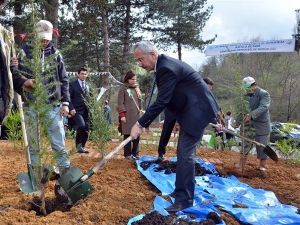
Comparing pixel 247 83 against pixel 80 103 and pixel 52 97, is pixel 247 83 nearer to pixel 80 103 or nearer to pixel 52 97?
pixel 80 103

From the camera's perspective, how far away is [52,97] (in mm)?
4125

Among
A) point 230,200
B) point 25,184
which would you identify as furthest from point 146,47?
point 230,200

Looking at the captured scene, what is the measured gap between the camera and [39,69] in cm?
340

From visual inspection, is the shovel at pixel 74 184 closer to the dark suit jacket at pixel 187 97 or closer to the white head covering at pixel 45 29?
the dark suit jacket at pixel 187 97

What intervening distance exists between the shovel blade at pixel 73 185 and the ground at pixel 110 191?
0.13 meters

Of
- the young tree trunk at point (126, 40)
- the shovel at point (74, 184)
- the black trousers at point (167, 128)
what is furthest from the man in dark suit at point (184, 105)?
the young tree trunk at point (126, 40)

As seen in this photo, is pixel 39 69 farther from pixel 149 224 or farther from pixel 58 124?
pixel 149 224

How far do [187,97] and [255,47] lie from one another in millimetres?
16844

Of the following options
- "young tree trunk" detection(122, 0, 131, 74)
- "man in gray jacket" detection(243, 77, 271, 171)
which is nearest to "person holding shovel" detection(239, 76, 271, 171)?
"man in gray jacket" detection(243, 77, 271, 171)

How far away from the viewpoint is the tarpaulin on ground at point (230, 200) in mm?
3818

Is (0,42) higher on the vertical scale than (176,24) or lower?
lower

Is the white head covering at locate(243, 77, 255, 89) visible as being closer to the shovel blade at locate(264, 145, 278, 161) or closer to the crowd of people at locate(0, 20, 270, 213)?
the shovel blade at locate(264, 145, 278, 161)

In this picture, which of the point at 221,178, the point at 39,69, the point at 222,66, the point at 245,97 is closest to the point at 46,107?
the point at 39,69

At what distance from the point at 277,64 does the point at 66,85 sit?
32.9 meters
